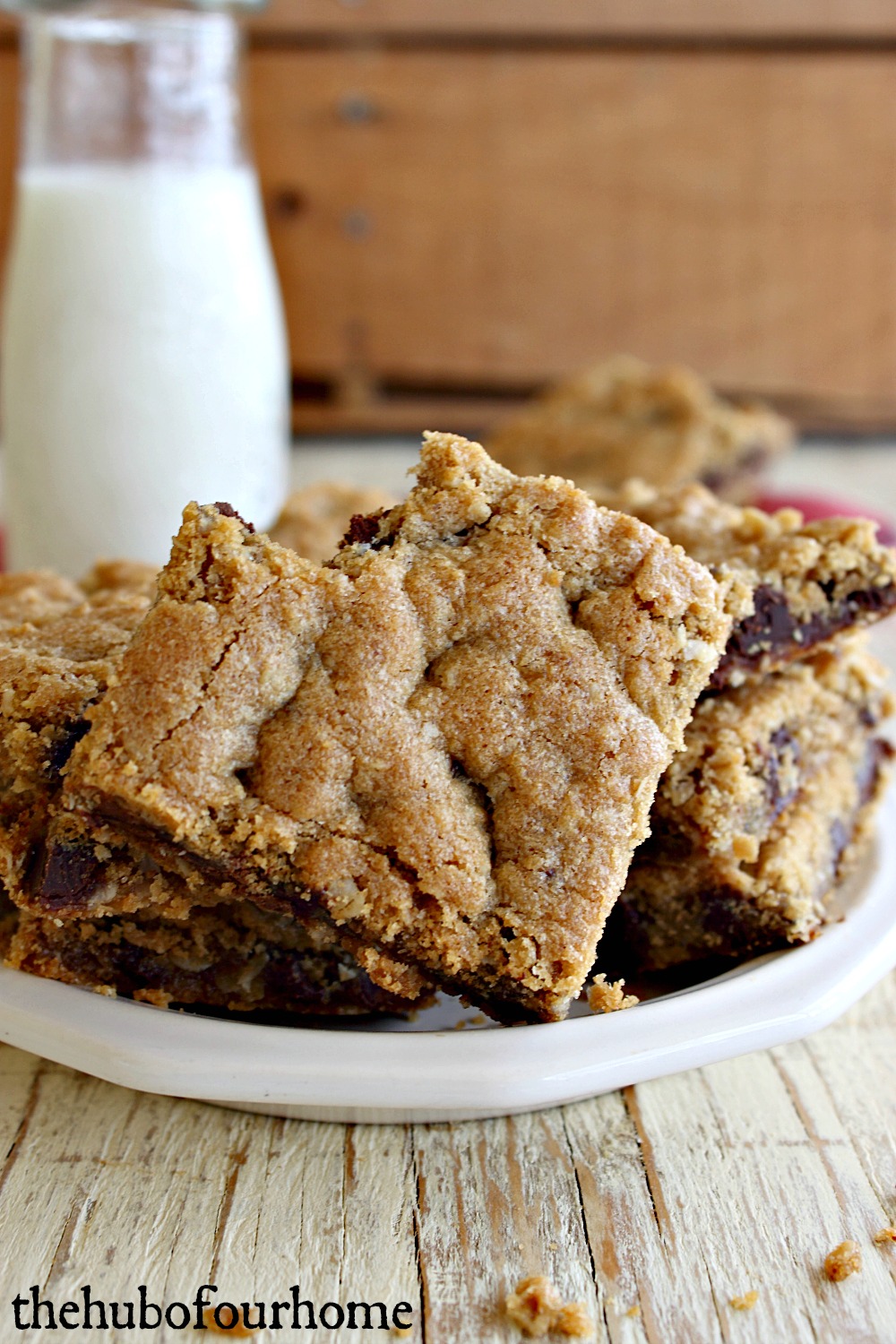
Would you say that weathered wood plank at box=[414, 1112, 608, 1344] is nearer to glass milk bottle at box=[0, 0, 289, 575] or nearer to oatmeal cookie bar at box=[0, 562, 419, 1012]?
oatmeal cookie bar at box=[0, 562, 419, 1012]

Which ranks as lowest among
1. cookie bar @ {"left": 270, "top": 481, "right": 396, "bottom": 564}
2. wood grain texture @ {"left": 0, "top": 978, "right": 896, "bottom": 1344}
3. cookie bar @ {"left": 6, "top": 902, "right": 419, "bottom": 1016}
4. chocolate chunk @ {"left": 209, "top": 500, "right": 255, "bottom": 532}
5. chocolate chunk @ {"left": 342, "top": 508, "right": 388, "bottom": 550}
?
wood grain texture @ {"left": 0, "top": 978, "right": 896, "bottom": 1344}

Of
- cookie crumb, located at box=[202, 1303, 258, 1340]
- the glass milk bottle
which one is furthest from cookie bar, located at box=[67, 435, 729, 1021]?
the glass milk bottle

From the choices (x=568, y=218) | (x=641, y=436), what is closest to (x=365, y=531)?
(x=641, y=436)

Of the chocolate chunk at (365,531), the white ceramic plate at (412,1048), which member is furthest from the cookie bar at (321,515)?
the white ceramic plate at (412,1048)

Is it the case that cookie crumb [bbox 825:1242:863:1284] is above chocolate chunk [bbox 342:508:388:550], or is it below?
below

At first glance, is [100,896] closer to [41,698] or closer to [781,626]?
[41,698]

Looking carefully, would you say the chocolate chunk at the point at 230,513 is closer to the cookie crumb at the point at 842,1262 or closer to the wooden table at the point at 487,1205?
the wooden table at the point at 487,1205

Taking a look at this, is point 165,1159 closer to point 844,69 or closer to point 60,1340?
point 60,1340
